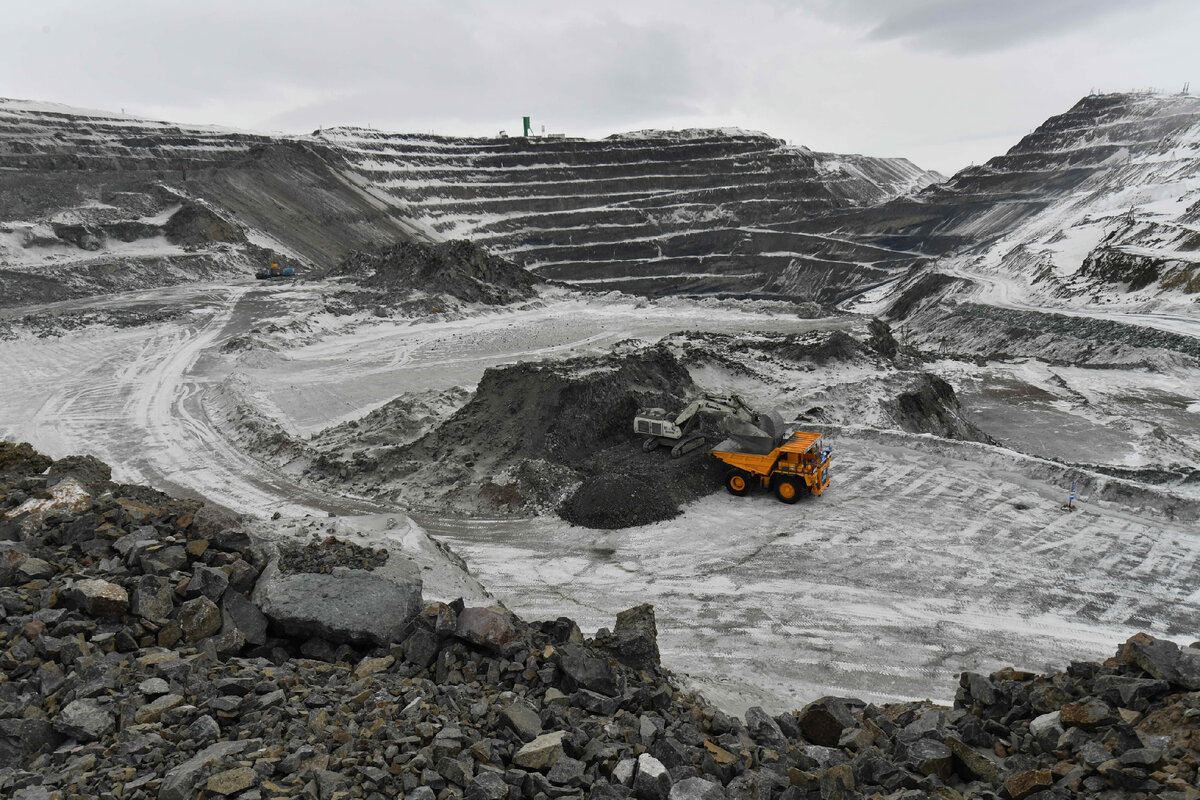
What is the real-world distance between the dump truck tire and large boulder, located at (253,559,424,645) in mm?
7711

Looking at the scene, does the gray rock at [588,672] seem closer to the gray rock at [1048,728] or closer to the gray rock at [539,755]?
the gray rock at [539,755]

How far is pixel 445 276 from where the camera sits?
110 ft

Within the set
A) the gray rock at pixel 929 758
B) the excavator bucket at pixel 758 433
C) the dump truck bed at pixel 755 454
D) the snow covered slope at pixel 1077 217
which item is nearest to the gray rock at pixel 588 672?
the gray rock at pixel 929 758

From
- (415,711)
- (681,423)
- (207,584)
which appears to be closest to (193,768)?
(415,711)

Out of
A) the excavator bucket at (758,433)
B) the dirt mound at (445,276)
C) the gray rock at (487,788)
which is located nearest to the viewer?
the gray rock at (487,788)

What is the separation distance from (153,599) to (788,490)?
983cm

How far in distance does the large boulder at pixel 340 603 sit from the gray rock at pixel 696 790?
9.20ft

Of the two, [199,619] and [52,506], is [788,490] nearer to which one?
[199,619]

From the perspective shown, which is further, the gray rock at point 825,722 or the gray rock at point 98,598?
the gray rock at point 825,722

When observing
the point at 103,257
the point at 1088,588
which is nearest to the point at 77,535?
the point at 1088,588

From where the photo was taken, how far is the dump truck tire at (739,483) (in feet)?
42.5

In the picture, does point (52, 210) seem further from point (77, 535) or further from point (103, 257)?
point (77, 535)

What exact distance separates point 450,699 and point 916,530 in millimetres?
9067

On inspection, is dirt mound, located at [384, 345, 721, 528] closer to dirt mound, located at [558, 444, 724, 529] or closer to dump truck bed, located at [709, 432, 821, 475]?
dirt mound, located at [558, 444, 724, 529]
